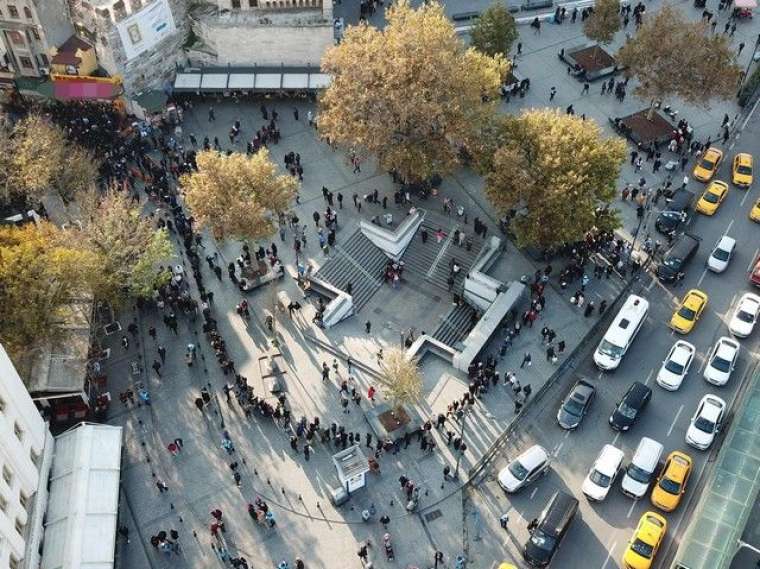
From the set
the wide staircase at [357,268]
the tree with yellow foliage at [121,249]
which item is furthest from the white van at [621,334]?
Answer: the tree with yellow foliage at [121,249]

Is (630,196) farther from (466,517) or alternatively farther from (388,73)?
(466,517)

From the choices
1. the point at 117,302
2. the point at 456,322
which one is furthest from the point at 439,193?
the point at 117,302

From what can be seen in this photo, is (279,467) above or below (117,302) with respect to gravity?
below

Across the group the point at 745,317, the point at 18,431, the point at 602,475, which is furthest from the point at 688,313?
the point at 18,431

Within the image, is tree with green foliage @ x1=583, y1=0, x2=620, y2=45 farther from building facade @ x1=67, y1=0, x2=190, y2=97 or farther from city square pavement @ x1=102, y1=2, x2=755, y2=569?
building facade @ x1=67, y1=0, x2=190, y2=97

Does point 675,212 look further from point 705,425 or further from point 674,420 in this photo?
point 705,425
